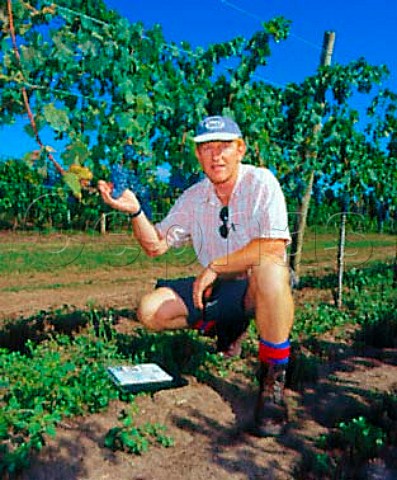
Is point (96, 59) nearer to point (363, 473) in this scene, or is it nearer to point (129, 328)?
point (129, 328)

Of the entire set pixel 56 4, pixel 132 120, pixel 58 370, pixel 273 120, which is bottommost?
pixel 58 370

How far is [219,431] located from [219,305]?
0.71m

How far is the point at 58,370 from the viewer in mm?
3164

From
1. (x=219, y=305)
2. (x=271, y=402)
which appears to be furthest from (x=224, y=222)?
(x=271, y=402)

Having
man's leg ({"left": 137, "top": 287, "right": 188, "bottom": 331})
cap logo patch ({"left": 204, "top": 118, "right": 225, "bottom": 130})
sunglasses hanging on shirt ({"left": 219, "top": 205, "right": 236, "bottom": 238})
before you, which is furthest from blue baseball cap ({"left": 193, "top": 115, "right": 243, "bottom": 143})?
man's leg ({"left": 137, "top": 287, "right": 188, "bottom": 331})

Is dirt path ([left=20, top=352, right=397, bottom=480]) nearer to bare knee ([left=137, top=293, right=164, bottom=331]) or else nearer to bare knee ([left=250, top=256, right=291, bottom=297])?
bare knee ([left=137, top=293, right=164, bottom=331])

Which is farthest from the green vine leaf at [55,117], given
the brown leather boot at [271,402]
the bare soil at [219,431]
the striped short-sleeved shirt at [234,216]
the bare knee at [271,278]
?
the brown leather boot at [271,402]

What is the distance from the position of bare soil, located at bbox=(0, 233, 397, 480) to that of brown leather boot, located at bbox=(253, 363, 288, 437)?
71 millimetres

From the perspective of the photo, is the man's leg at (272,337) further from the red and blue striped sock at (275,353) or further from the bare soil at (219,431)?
the bare soil at (219,431)

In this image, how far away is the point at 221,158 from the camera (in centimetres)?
302

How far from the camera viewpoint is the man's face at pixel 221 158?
3.01 m

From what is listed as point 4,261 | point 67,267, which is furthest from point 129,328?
point 4,261

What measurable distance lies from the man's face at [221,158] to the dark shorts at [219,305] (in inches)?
23.2

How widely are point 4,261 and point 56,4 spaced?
6.65m
